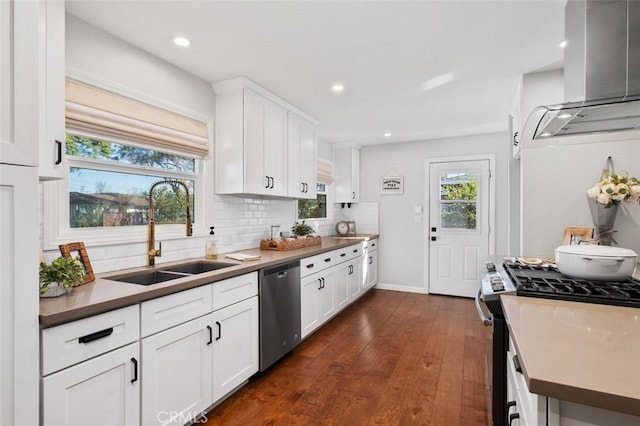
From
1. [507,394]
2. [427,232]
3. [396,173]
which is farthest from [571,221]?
[396,173]

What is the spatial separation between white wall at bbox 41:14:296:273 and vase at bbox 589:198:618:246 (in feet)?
9.49

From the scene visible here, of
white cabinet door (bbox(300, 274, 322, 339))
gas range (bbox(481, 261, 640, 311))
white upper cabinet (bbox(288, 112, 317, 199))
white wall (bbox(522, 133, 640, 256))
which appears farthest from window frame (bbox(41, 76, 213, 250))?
white wall (bbox(522, 133, 640, 256))

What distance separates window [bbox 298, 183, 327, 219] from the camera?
14.7 feet

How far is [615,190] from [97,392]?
3.14 metres

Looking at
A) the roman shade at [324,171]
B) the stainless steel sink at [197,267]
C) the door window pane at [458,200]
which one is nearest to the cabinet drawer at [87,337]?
the stainless steel sink at [197,267]

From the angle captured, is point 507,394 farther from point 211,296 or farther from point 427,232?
point 427,232

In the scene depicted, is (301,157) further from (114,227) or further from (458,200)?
(458,200)

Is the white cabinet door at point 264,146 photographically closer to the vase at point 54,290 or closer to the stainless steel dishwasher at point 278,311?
the stainless steel dishwasher at point 278,311

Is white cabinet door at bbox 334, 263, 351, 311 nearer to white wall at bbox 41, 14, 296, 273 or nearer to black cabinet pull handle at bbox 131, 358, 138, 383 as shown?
white wall at bbox 41, 14, 296, 273

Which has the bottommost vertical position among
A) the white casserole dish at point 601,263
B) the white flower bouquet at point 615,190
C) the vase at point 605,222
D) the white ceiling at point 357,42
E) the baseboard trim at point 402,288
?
the baseboard trim at point 402,288

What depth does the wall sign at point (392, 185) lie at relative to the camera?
5.16 meters

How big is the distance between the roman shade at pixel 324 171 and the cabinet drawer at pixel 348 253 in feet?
3.97

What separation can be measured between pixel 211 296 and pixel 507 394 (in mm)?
1654

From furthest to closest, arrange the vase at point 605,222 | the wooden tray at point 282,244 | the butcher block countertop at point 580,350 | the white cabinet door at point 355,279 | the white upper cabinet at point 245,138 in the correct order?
the white cabinet door at point 355,279 → the wooden tray at point 282,244 → the white upper cabinet at point 245,138 → the vase at point 605,222 → the butcher block countertop at point 580,350
